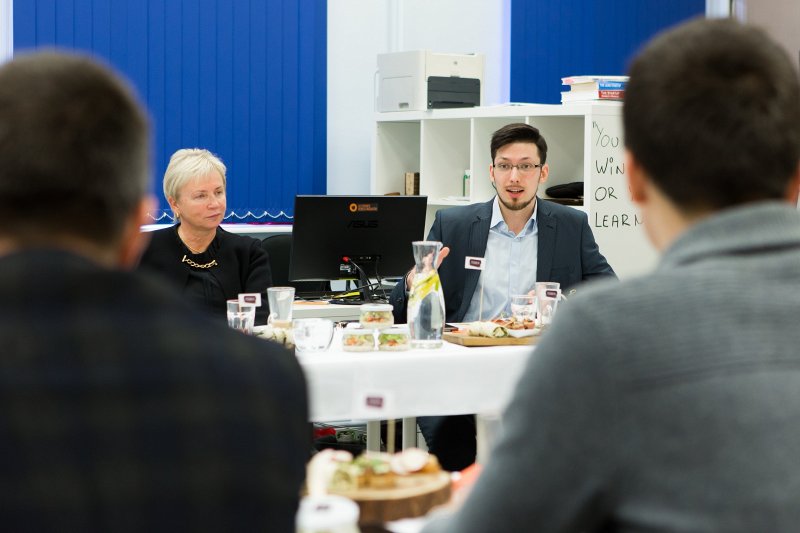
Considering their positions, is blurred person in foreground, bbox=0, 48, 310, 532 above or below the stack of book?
below

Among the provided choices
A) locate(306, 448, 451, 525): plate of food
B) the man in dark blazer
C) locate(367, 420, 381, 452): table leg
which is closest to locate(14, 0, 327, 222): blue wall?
the man in dark blazer

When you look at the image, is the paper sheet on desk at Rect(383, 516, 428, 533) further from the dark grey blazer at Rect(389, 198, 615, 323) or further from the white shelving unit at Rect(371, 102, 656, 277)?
the white shelving unit at Rect(371, 102, 656, 277)

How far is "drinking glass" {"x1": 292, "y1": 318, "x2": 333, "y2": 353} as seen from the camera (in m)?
2.96

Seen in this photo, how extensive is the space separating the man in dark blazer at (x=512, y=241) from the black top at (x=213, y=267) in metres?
0.60

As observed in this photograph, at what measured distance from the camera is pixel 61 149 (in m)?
0.94

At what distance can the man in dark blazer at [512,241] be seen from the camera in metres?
4.05

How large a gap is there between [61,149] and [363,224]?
10.3 feet

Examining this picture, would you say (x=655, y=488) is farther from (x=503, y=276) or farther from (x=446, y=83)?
(x=446, y=83)

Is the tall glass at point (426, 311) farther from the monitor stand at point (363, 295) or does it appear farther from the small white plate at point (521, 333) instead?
the monitor stand at point (363, 295)

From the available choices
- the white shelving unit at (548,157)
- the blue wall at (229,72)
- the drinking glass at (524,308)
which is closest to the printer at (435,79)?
the white shelving unit at (548,157)

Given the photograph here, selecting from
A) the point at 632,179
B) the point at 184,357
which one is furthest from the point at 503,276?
the point at 184,357

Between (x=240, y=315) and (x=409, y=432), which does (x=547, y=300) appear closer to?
(x=409, y=432)

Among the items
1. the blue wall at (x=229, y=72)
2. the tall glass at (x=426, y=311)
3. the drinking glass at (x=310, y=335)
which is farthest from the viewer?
the blue wall at (x=229, y=72)

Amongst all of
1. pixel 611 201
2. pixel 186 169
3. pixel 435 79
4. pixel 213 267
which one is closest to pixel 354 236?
pixel 213 267
